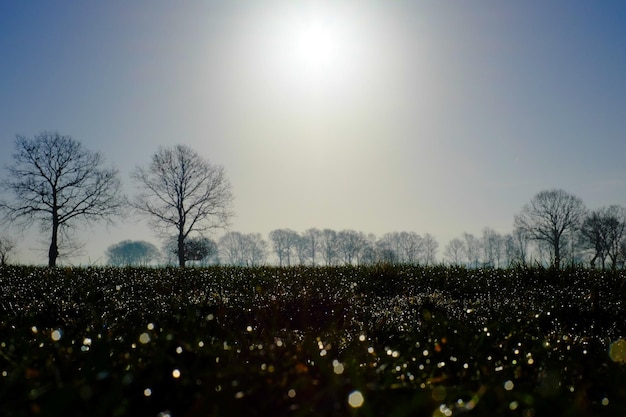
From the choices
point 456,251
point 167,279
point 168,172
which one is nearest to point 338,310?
point 167,279

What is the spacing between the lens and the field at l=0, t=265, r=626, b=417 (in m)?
1.30

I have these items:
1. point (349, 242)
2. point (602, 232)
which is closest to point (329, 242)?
point (349, 242)

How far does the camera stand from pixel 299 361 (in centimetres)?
166

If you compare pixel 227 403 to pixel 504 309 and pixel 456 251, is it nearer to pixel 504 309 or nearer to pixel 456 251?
pixel 504 309

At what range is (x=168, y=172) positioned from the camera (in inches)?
1738

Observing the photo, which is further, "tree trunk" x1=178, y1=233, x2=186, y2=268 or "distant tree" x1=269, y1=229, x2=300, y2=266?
"distant tree" x1=269, y1=229, x2=300, y2=266

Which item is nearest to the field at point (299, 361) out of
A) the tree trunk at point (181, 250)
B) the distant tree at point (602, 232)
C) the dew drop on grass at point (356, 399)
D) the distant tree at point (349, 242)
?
the dew drop on grass at point (356, 399)

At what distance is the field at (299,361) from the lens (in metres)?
1.30

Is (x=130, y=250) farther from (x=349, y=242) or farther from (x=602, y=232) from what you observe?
(x=602, y=232)

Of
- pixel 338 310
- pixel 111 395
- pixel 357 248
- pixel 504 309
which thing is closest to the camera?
pixel 111 395

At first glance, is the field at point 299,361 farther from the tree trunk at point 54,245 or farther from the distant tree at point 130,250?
the distant tree at point 130,250

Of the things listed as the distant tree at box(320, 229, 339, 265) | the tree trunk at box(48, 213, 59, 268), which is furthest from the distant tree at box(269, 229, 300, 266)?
the tree trunk at box(48, 213, 59, 268)

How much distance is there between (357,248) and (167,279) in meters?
101

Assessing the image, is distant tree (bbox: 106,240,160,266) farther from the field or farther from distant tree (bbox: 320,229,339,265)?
the field
